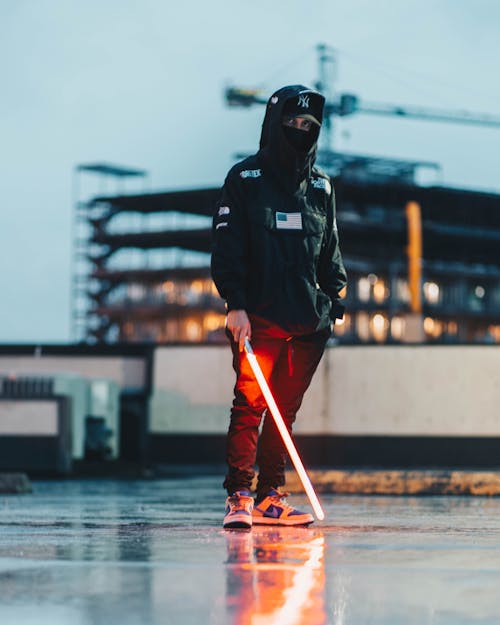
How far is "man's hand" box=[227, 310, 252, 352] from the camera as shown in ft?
19.3

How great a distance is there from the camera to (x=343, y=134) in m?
142

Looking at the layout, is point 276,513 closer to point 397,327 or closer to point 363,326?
point 363,326

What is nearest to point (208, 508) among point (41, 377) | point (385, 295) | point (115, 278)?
point (41, 377)

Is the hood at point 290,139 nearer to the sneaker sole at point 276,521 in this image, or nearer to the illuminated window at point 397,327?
the sneaker sole at point 276,521

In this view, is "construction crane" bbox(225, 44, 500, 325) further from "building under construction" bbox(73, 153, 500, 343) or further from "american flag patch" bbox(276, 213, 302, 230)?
"american flag patch" bbox(276, 213, 302, 230)

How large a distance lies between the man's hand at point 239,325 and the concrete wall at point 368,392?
22.0 meters

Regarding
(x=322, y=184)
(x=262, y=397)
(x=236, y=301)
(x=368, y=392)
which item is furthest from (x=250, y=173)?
(x=368, y=392)

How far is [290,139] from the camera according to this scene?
6137 millimetres

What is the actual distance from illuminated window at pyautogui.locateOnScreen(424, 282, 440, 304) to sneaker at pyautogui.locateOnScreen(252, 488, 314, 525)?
122m

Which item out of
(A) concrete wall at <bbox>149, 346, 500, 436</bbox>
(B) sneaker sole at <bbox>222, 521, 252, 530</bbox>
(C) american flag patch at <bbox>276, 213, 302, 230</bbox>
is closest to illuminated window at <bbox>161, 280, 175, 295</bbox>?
(A) concrete wall at <bbox>149, 346, 500, 436</bbox>

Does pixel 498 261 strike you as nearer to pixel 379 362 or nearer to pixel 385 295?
pixel 385 295

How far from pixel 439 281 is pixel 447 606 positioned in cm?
12691

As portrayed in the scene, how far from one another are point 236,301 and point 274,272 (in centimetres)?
21

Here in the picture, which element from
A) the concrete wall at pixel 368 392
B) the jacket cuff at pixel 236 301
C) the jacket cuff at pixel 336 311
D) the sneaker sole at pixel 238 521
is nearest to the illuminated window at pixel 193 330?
the concrete wall at pixel 368 392
